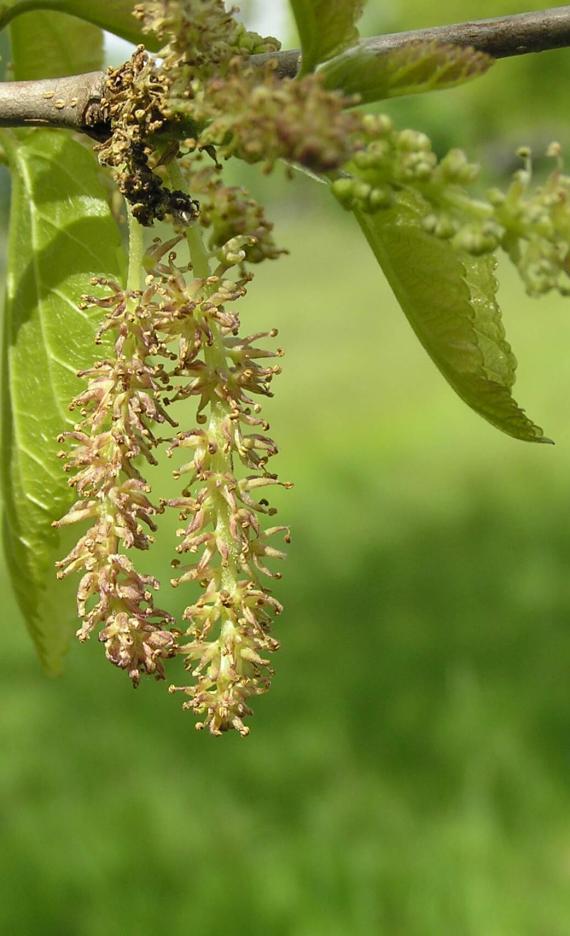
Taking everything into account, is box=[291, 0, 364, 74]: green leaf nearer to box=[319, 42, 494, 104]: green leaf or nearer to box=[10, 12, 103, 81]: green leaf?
box=[319, 42, 494, 104]: green leaf

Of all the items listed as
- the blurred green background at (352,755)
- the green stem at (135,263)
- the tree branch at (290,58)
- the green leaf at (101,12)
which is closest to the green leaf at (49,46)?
the green leaf at (101,12)

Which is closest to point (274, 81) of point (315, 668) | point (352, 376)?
point (315, 668)

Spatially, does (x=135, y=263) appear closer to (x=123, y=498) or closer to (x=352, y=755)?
(x=123, y=498)

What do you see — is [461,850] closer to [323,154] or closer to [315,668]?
[315,668]

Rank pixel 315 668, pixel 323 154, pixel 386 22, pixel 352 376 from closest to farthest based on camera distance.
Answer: pixel 323 154, pixel 315 668, pixel 352 376, pixel 386 22

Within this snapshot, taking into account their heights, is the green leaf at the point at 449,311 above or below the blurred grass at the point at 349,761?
above

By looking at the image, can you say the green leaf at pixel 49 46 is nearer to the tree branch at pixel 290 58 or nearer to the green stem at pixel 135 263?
the tree branch at pixel 290 58

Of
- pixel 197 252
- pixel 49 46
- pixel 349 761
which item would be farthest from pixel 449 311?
pixel 349 761
